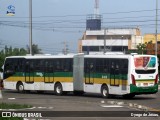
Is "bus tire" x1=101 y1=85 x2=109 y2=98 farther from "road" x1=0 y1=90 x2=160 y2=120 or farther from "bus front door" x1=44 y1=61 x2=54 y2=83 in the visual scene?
"bus front door" x1=44 y1=61 x2=54 y2=83

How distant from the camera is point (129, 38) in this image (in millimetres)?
124875

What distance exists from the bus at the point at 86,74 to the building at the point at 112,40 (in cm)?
8040

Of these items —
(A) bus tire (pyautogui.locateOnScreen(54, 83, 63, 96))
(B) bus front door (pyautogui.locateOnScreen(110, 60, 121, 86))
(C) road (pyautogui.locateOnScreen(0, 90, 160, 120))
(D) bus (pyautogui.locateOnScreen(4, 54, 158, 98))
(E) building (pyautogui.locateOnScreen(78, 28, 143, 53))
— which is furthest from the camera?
(E) building (pyautogui.locateOnScreen(78, 28, 143, 53))

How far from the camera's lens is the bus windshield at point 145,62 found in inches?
1300

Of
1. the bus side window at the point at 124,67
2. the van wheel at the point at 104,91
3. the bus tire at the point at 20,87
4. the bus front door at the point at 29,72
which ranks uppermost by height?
the bus side window at the point at 124,67

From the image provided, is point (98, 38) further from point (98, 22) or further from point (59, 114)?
point (59, 114)

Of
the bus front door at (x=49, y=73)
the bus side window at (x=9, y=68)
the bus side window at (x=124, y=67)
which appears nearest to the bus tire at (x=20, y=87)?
the bus side window at (x=9, y=68)

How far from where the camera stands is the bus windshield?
33009 mm

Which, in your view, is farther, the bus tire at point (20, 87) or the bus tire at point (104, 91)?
the bus tire at point (20, 87)

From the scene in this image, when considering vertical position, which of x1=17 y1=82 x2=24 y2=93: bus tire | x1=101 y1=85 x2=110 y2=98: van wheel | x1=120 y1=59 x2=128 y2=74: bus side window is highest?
x1=120 y1=59 x2=128 y2=74: bus side window

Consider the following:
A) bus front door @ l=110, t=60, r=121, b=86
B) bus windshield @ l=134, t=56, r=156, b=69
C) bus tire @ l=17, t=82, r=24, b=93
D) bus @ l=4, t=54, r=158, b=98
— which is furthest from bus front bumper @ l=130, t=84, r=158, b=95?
bus tire @ l=17, t=82, r=24, b=93

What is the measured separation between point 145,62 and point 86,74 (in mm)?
4709

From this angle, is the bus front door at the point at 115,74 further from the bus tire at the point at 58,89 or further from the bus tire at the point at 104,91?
the bus tire at the point at 58,89

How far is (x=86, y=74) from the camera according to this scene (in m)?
36.1
